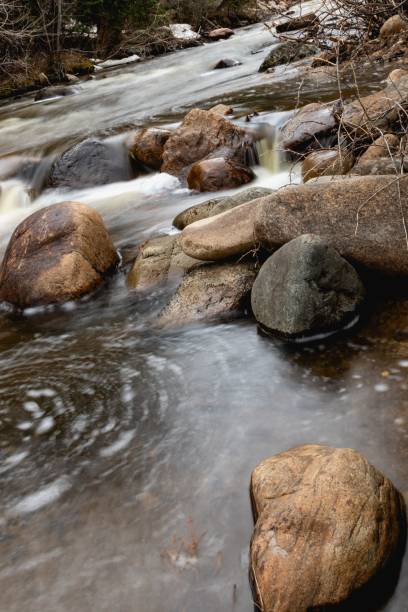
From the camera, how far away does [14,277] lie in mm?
5395

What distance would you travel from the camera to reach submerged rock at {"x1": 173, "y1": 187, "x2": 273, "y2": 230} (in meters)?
5.38

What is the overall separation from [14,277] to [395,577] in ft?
14.1

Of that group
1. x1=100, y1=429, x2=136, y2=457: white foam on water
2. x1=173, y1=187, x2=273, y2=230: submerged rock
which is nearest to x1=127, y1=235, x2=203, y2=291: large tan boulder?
x1=173, y1=187, x2=273, y2=230: submerged rock

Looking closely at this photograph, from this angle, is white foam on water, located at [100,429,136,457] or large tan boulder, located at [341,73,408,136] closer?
white foam on water, located at [100,429,136,457]

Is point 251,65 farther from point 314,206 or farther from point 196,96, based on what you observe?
point 314,206

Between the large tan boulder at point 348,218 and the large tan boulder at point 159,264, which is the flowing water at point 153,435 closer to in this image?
the large tan boulder at point 159,264

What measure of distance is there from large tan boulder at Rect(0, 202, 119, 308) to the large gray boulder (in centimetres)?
216

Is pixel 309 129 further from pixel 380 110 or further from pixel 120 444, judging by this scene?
pixel 120 444

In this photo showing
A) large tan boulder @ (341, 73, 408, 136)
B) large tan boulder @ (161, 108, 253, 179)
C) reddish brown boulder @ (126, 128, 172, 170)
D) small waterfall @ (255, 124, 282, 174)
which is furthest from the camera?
reddish brown boulder @ (126, 128, 172, 170)

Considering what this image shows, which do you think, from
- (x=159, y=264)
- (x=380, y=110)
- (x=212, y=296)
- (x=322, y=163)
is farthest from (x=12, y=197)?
(x=380, y=110)

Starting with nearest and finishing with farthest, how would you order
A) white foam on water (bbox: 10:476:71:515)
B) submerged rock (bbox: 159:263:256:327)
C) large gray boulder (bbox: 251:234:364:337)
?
1. white foam on water (bbox: 10:476:71:515)
2. large gray boulder (bbox: 251:234:364:337)
3. submerged rock (bbox: 159:263:256:327)

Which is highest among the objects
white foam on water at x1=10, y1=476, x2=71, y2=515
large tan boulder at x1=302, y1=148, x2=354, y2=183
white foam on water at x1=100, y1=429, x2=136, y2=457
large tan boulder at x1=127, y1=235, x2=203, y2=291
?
large tan boulder at x1=302, y1=148, x2=354, y2=183

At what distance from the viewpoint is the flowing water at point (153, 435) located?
234cm

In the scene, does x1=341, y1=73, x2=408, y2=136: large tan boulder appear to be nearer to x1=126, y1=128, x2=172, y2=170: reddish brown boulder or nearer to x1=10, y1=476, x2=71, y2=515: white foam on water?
x1=126, y1=128, x2=172, y2=170: reddish brown boulder
